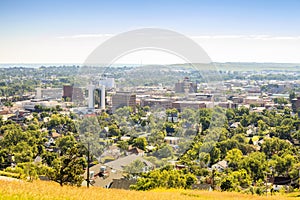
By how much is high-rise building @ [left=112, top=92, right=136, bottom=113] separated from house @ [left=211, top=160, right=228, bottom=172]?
284 inches

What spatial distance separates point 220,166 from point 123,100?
854cm

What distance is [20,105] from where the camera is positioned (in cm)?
4312

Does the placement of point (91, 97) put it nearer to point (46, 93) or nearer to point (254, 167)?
point (254, 167)

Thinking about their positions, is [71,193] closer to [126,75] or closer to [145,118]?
[145,118]

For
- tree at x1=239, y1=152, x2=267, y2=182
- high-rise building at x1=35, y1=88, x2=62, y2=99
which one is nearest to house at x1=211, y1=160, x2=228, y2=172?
tree at x1=239, y1=152, x2=267, y2=182

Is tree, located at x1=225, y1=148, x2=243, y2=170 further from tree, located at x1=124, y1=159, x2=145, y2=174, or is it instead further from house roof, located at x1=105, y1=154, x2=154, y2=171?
house roof, located at x1=105, y1=154, x2=154, y2=171

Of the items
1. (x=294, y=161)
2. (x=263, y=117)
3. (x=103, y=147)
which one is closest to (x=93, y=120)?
(x=103, y=147)

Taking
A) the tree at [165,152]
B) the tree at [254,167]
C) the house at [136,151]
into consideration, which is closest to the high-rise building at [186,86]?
the tree at [165,152]

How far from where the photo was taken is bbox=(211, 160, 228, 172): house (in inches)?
623

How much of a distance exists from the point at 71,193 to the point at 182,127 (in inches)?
135

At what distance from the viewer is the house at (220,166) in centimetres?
1582

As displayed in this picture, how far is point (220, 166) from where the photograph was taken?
639 inches

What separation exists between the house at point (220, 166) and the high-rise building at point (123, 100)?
7.22m

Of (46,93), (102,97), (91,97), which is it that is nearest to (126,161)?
(102,97)
